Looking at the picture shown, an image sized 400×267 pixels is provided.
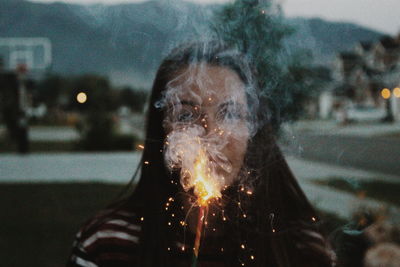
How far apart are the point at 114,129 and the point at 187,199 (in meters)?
17.6

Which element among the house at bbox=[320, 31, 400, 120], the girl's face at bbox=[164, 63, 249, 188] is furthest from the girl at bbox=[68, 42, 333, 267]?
the house at bbox=[320, 31, 400, 120]

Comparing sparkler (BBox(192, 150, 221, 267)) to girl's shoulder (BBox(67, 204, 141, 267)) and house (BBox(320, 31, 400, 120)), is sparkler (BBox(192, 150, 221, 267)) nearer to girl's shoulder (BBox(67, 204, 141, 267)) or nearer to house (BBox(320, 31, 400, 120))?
girl's shoulder (BBox(67, 204, 141, 267))

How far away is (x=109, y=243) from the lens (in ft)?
5.48

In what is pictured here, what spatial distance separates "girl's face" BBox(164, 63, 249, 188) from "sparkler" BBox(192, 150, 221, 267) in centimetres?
3

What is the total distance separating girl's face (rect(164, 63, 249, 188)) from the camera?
4.91ft

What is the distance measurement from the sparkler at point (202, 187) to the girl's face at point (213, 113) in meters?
0.03

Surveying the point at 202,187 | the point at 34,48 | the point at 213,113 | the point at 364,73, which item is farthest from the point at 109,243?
the point at 34,48

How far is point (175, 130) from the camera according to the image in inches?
60.4

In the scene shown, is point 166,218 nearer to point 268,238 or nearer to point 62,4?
point 268,238

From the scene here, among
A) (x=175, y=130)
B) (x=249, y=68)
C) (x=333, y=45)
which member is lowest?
(x=175, y=130)

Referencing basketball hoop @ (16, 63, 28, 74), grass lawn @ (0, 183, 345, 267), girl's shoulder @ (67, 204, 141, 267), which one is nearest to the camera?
girl's shoulder @ (67, 204, 141, 267)

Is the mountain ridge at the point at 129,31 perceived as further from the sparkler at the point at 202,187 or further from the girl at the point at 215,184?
the sparkler at the point at 202,187

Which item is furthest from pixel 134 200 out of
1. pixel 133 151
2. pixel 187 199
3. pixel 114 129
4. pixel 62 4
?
pixel 114 129

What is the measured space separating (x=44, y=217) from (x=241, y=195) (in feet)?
18.7
